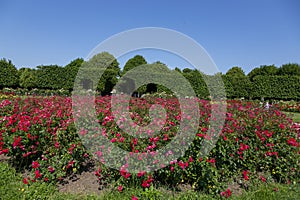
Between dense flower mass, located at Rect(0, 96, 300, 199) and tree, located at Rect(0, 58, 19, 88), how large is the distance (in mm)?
27392

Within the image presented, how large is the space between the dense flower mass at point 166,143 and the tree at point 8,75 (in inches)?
1078

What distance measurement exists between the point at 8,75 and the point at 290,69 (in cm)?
4456

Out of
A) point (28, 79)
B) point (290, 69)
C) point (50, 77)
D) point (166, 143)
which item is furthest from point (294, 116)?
point (290, 69)

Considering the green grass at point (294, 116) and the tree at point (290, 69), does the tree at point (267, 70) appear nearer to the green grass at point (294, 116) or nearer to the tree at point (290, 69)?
the tree at point (290, 69)

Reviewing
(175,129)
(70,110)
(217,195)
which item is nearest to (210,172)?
(217,195)

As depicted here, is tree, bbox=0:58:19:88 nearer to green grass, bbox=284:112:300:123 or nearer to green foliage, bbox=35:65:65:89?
green foliage, bbox=35:65:65:89

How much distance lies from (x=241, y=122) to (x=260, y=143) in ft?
1.34

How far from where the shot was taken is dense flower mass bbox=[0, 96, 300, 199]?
2574 mm

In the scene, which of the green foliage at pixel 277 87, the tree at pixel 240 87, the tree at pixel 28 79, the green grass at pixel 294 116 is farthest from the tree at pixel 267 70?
the tree at pixel 28 79

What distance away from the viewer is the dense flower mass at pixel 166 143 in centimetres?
257

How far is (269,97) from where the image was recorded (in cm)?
2620

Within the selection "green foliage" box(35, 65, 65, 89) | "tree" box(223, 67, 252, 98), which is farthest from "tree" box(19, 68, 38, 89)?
"tree" box(223, 67, 252, 98)

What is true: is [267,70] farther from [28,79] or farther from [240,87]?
[28,79]

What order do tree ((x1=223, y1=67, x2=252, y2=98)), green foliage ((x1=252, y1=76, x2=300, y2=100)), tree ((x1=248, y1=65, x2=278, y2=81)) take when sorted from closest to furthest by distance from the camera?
green foliage ((x1=252, y1=76, x2=300, y2=100)) → tree ((x1=223, y1=67, x2=252, y2=98)) → tree ((x1=248, y1=65, x2=278, y2=81))
